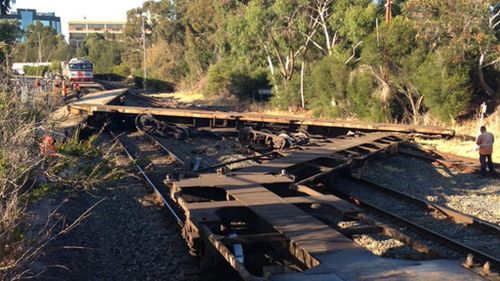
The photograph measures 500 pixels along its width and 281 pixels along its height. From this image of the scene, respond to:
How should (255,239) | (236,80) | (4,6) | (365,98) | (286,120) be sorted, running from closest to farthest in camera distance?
(255,239), (286,120), (4,6), (365,98), (236,80)

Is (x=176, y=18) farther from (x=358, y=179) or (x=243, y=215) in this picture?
(x=243, y=215)

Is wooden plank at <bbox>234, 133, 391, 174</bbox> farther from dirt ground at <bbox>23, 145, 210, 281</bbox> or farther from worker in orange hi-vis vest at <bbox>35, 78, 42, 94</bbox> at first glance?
worker in orange hi-vis vest at <bbox>35, 78, 42, 94</bbox>

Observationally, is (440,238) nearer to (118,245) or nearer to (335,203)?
(335,203)

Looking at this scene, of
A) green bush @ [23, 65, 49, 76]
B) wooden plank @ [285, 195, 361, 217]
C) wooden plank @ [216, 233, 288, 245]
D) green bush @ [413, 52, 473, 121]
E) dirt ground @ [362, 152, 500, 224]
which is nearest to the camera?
wooden plank @ [216, 233, 288, 245]

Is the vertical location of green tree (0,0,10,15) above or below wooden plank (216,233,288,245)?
above

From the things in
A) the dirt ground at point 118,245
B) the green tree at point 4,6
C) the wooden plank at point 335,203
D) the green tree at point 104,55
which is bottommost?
the dirt ground at point 118,245

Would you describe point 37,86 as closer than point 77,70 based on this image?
Yes

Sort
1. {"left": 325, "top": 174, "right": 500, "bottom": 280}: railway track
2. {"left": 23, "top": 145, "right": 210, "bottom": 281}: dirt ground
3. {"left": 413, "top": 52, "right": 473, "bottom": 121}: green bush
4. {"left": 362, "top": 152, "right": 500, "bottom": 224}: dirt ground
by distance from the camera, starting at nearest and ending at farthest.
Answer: {"left": 23, "top": 145, "right": 210, "bottom": 281}: dirt ground, {"left": 325, "top": 174, "right": 500, "bottom": 280}: railway track, {"left": 362, "top": 152, "right": 500, "bottom": 224}: dirt ground, {"left": 413, "top": 52, "right": 473, "bottom": 121}: green bush

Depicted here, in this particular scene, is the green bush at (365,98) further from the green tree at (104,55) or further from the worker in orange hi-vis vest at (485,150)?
the green tree at (104,55)

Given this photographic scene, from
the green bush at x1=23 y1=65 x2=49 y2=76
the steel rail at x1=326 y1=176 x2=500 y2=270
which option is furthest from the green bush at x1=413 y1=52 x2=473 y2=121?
the green bush at x1=23 y1=65 x2=49 y2=76

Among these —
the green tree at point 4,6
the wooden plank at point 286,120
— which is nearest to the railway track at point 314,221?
the wooden plank at point 286,120

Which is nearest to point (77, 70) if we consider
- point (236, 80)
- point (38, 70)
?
point (236, 80)

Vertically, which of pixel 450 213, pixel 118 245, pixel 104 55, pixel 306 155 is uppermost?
pixel 104 55

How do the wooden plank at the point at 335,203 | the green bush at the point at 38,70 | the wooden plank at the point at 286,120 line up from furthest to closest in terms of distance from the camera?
1. the wooden plank at the point at 286,120
2. the green bush at the point at 38,70
3. the wooden plank at the point at 335,203
